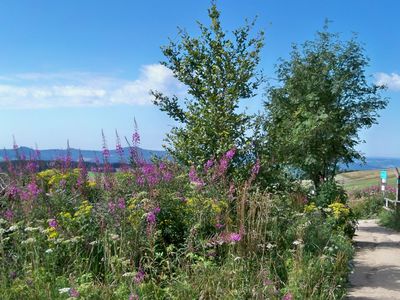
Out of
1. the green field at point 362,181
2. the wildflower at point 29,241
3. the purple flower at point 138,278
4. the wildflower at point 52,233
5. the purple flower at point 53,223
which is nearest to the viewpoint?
the purple flower at point 138,278

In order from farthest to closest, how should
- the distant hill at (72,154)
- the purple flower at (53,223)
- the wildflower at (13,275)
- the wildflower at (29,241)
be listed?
1. the distant hill at (72,154)
2. the purple flower at (53,223)
3. the wildflower at (29,241)
4. the wildflower at (13,275)

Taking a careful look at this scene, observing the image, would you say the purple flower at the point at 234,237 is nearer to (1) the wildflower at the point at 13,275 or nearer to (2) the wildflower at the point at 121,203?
(2) the wildflower at the point at 121,203

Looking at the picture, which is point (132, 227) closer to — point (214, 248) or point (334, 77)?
point (214, 248)

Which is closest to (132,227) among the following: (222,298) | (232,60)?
(222,298)

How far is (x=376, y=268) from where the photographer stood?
904 centimetres

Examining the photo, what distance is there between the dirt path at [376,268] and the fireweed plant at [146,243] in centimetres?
59

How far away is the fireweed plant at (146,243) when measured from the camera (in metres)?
4.92

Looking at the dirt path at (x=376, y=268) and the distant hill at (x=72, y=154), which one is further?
the dirt path at (x=376, y=268)

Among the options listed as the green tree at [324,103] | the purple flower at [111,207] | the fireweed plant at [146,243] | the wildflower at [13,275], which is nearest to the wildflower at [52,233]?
the fireweed plant at [146,243]

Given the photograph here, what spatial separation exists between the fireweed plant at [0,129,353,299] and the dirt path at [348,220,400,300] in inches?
23.2

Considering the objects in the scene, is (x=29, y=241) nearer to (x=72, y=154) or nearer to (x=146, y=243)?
(x=146, y=243)

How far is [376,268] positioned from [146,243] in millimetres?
5481

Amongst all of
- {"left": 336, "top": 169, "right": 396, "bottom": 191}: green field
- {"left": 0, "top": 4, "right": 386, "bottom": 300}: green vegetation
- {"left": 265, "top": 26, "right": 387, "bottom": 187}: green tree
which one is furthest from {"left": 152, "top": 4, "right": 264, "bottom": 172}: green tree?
{"left": 336, "top": 169, "right": 396, "bottom": 191}: green field

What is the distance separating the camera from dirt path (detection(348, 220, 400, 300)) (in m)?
7.11
